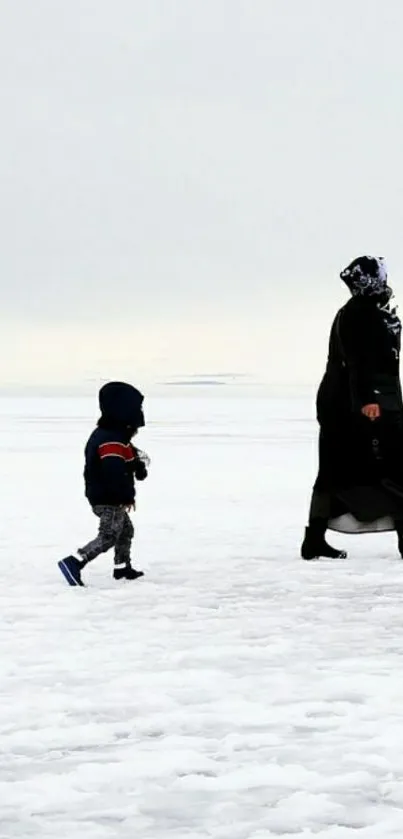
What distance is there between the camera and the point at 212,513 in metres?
12.6

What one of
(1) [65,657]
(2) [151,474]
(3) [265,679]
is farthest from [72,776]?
(2) [151,474]

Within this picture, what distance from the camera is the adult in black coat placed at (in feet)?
27.5

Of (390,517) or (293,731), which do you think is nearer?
(293,731)

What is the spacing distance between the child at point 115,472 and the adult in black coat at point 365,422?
1.42 meters

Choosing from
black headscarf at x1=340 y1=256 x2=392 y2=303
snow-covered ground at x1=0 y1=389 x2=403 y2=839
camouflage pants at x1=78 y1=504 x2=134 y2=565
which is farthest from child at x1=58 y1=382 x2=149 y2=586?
black headscarf at x1=340 y1=256 x2=392 y2=303

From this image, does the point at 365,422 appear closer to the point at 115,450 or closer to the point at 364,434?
the point at 364,434

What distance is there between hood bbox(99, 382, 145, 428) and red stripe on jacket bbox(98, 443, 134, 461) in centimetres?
13

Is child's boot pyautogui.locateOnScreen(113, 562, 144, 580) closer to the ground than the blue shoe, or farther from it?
closer to the ground

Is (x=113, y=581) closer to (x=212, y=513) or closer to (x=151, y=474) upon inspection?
(x=212, y=513)

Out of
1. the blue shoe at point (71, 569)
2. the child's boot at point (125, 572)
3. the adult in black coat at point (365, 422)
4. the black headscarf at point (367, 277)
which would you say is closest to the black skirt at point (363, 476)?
the adult in black coat at point (365, 422)

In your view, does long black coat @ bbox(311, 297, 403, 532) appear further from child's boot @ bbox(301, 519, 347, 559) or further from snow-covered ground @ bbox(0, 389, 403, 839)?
snow-covered ground @ bbox(0, 389, 403, 839)

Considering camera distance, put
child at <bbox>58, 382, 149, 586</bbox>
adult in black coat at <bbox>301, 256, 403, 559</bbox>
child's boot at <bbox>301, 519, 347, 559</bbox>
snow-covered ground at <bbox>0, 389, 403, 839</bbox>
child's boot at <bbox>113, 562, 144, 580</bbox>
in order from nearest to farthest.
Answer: snow-covered ground at <bbox>0, 389, 403, 839</bbox> < child at <bbox>58, 382, 149, 586</bbox> < child's boot at <bbox>113, 562, 144, 580</bbox> < adult in black coat at <bbox>301, 256, 403, 559</bbox> < child's boot at <bbox>301, 519, 347, 559</bbox>

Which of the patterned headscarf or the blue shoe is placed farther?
A: the patterned headscarf

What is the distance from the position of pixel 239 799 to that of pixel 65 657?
6.86 feet
